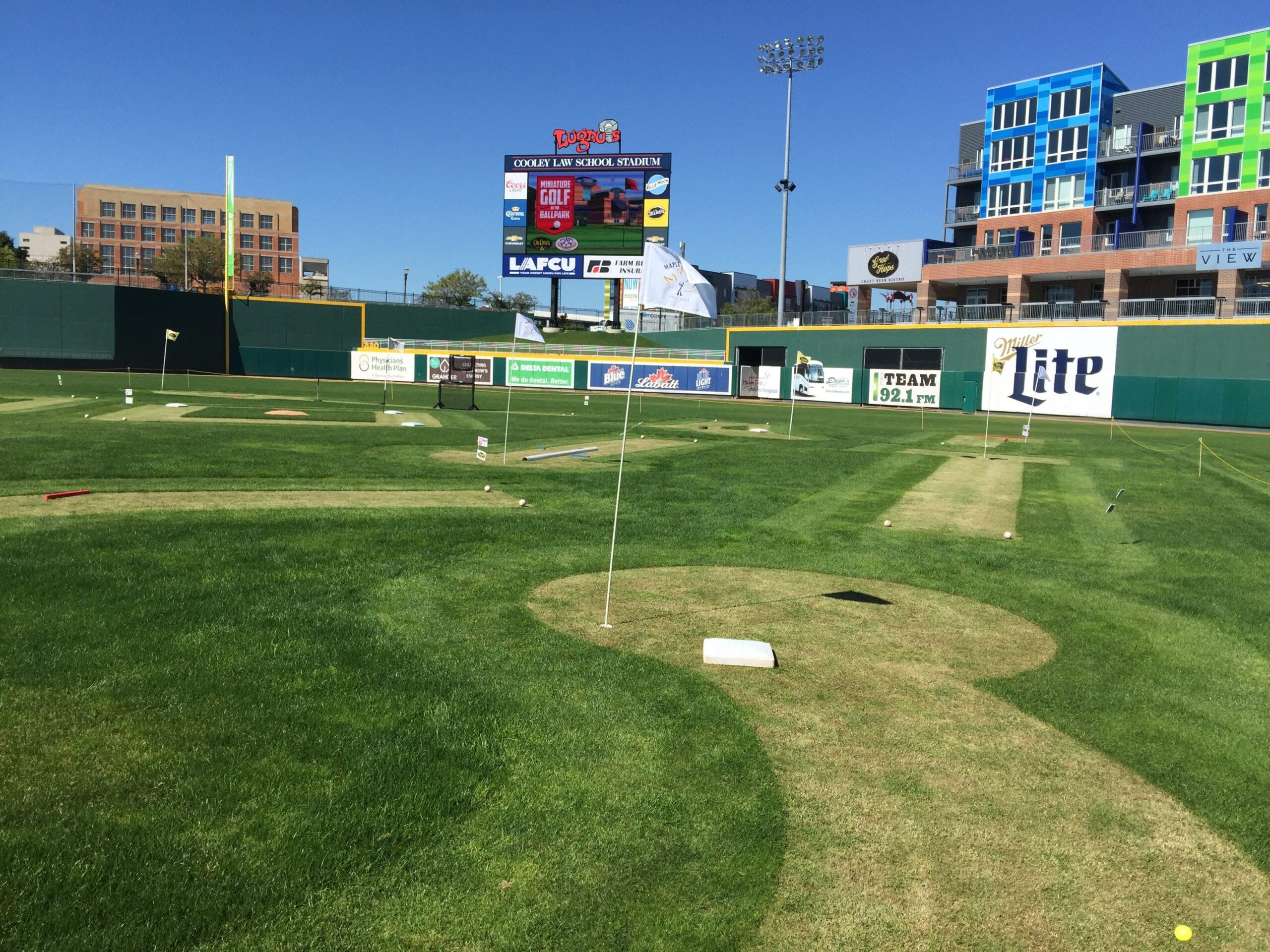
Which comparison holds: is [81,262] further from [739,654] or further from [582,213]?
[739,654]

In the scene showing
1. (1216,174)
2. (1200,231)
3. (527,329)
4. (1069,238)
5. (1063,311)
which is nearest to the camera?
(527,329)

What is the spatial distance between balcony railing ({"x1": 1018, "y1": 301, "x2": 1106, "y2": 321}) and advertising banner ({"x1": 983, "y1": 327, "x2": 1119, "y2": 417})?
140cm

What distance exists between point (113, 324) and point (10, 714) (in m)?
70.6

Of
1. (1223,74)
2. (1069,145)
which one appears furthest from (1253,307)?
(1069,145)

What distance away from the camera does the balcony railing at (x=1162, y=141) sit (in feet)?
206

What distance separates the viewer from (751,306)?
4491 inches

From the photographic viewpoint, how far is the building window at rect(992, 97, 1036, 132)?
69562 mm

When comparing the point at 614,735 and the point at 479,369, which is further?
the point at 479,369

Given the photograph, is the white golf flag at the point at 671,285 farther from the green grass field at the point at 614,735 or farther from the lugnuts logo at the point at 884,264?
the lugnuts logo at the point at 884,264

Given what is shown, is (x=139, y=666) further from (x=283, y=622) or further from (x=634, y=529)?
(x=634, y=529)

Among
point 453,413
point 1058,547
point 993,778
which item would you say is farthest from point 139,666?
point 453,413

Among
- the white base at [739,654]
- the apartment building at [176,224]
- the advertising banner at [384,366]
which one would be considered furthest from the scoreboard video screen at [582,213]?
the apartment building at [176,224]

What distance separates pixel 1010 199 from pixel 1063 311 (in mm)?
18375

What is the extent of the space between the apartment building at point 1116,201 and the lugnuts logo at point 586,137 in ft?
88.4
